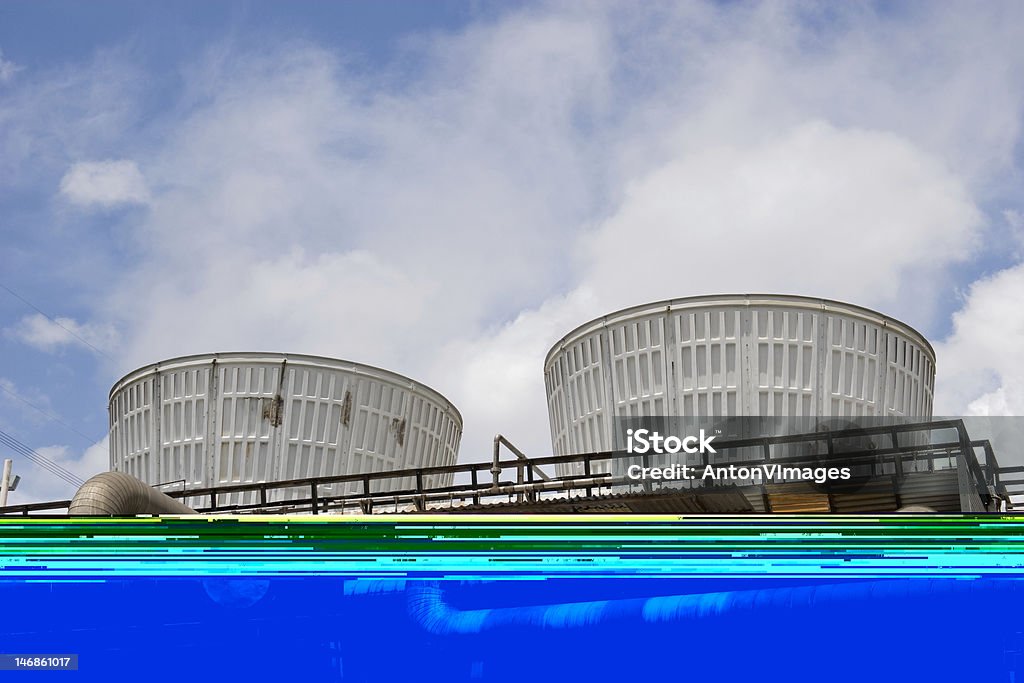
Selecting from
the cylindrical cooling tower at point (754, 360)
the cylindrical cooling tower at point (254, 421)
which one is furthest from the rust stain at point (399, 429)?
the cylindrical cooling tower at point (754, 360)

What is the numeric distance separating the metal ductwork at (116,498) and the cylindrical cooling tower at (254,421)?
1257 cm

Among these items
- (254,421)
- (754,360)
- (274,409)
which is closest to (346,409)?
(274,409)

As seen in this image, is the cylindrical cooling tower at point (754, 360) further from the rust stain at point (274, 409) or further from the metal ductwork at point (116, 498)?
the metal ductwork at point (116, 498)

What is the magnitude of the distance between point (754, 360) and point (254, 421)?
12401 mm

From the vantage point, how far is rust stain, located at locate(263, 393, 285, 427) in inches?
1106

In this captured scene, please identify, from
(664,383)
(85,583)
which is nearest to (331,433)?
(664,383)

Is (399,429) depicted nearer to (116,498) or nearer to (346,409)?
(346,409)

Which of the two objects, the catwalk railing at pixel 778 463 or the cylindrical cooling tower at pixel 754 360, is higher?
the cylindrical cooling tower at pixel 754 360

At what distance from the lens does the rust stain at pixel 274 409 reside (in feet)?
92.2

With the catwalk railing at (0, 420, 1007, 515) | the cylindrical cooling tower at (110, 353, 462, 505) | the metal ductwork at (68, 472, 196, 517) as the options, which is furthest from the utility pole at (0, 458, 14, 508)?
the metal ductwork at (68, 472, 196, 517)

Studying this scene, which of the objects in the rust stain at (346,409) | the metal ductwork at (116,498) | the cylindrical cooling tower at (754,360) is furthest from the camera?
the rust stain at (346,409)

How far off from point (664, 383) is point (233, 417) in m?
10.8

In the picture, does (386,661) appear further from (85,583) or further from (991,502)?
(991,502)

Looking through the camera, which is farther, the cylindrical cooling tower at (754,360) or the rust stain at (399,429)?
the rust stain at (399,429)
